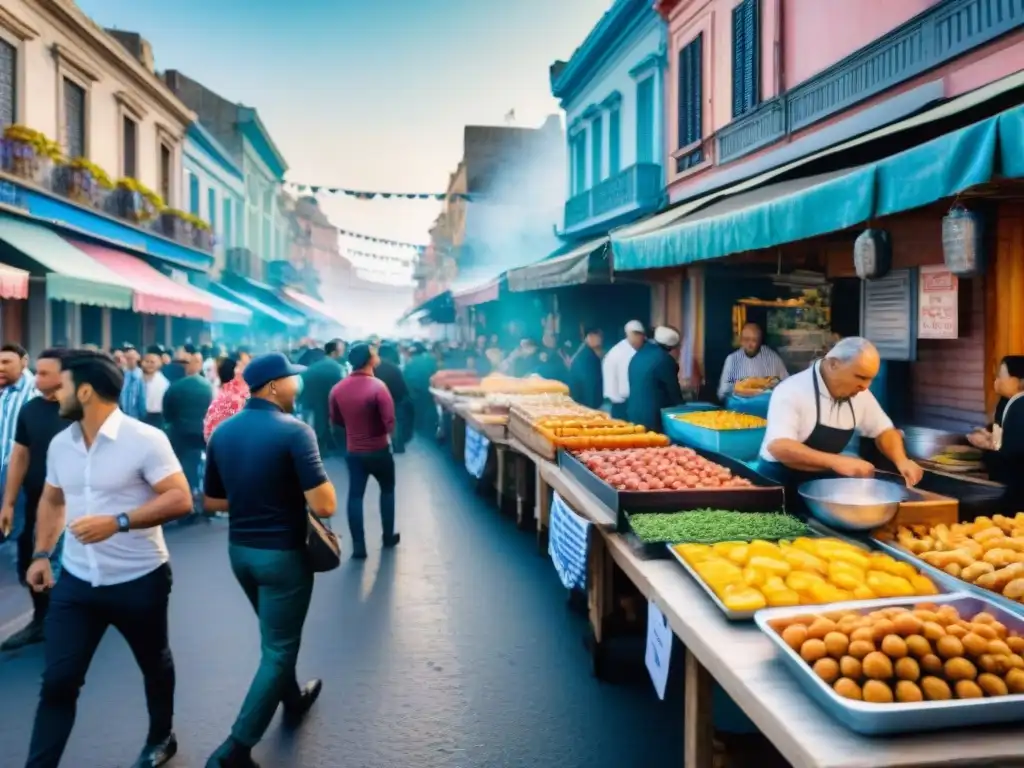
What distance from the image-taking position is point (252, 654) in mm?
5273

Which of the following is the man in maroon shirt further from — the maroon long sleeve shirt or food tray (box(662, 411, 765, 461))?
food tray (box(662, 411, 765, 461))

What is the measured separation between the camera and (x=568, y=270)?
37.2ft

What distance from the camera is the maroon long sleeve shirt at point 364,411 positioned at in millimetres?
7531

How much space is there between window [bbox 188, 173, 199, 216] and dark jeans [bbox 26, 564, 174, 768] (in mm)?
27746

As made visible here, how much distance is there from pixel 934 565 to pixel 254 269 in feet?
118

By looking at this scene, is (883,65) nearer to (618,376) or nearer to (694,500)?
(618,376)

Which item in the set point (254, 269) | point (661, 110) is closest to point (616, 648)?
point (661, 110)

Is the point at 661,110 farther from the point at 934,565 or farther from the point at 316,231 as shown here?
the point at 316,231

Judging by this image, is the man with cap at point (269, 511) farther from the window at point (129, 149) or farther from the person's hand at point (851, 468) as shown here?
the window at point (129, 149)

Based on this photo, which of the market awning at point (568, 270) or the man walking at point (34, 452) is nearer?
the man walking at point (34, 452)

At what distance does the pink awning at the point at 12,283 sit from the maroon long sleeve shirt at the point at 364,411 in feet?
19.8

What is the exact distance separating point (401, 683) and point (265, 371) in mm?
2127

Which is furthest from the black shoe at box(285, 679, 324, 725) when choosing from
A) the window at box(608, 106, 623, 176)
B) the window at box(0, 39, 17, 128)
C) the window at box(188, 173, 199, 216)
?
the window at box(188, 173, 199, 216)

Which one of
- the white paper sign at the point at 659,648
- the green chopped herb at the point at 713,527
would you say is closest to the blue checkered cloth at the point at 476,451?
the green chopped herb at the point at 713,527
